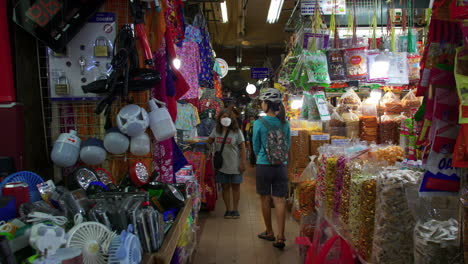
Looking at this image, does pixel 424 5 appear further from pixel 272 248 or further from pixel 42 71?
pixel 42 71

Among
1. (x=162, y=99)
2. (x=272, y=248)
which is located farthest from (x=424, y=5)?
(x=162, y=99)

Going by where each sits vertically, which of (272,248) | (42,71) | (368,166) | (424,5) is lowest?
(272,248)

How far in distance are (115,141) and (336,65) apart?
2.93 m

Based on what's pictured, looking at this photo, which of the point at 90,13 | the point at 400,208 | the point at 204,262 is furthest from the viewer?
the point at 204,262

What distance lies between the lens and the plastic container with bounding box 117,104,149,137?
193 cm

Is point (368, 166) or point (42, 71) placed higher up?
point (42, 71)

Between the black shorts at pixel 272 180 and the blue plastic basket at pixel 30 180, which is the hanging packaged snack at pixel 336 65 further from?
the blue plastic basket at pixel 30 180

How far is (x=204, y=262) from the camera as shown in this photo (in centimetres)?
353

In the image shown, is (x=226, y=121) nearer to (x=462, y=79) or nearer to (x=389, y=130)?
(x=389, y=130)

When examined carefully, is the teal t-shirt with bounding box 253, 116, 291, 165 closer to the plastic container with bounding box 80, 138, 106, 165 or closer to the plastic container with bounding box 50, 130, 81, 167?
the plastic container with bounding box 80, 138, 106, 165

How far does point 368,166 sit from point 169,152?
4.71ft

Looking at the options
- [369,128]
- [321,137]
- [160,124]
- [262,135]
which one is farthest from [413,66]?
[160,124]

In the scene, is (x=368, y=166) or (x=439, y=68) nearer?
(x=439, y=68)

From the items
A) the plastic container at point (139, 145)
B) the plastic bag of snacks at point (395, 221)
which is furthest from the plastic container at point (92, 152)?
the plastic bag of snacks at point (395, 221)
